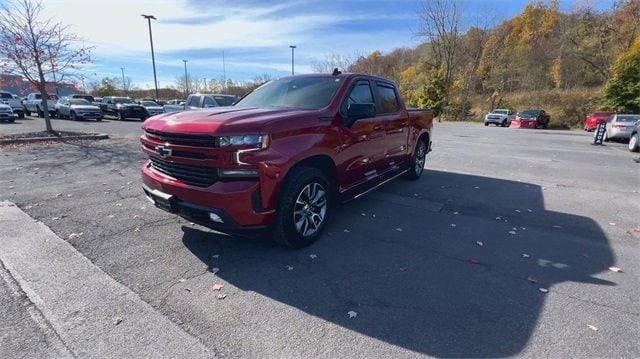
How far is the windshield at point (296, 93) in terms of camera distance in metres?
4.45

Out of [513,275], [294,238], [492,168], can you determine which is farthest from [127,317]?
[492,168]

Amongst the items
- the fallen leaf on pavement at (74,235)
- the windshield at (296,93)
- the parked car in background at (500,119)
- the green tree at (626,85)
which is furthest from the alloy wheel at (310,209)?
the green tree at (626,85)

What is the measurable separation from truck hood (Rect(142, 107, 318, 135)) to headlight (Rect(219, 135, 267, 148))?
47mm

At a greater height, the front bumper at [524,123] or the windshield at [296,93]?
the windshield at [296,93]

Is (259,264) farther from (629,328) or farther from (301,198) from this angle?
(629,328)

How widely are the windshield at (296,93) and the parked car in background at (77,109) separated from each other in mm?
23281

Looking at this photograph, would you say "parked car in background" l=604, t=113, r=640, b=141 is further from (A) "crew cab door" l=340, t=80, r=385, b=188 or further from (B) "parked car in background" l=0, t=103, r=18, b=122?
(B) "parked car in background" l=0, t=103, r=18, b=122

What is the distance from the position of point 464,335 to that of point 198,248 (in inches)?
110

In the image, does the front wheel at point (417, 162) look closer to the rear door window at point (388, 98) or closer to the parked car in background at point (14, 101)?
the rear door window at point (388, 98)

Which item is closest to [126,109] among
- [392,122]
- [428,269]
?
[392,122]

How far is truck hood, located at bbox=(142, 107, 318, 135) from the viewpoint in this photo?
10.8ft

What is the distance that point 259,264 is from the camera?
11.9 ft

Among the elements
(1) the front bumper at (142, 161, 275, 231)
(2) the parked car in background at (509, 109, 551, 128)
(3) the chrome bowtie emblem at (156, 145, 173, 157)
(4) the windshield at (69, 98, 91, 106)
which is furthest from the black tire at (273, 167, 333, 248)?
(2) the parked car in background at (509, 109, 551, 128)

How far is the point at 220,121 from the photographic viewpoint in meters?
3.38
